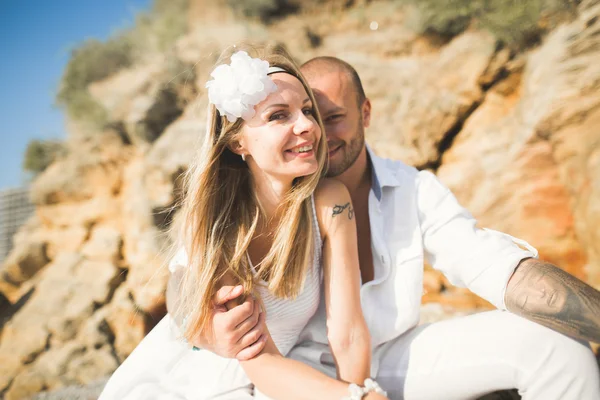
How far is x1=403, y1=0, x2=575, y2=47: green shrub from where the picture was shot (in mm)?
4594

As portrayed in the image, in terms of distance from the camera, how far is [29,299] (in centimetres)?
550

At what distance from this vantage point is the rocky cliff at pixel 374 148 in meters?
3.70

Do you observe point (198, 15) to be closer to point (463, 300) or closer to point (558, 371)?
point (463, 300)

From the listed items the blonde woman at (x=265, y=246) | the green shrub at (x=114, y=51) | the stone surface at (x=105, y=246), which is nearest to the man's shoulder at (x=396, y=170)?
the blonde woman at (x=265, y=246)

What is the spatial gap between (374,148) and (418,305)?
3.33 metres

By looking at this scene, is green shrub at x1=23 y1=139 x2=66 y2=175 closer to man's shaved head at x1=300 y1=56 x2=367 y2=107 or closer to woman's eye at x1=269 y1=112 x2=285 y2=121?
man's shaved head at x1=300 y1=56 x2=367 y2=107

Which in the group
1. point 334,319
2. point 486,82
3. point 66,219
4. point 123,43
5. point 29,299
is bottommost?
point 29,299

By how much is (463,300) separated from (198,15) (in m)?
9.13

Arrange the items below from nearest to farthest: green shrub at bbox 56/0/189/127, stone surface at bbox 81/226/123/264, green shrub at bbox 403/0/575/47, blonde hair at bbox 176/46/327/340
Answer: blonde hair at bbox 176/46/327/340, green shrub at bbox 403/0/575/47, stone surface at bbox 81/226/123/264, green shrub at bbox 56/0/189/127

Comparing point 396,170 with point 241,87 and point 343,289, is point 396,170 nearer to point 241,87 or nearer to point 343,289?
point 343,289

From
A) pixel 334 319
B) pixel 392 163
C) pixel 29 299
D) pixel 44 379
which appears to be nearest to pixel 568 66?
pixel 392 163

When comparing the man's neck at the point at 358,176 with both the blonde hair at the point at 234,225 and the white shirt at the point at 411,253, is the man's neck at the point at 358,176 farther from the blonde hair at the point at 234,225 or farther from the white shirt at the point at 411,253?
the blonde hair at the point at 234,225

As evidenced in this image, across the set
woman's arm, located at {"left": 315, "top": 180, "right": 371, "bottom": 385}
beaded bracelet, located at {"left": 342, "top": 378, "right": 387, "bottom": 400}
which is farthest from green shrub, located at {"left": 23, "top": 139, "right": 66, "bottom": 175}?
beaded bracelet, located at {"left": 342, "top": 378, "right": 387, "bottom": 400}

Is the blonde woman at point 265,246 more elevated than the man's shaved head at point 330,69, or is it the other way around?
the man's shaved head at point 330,69
